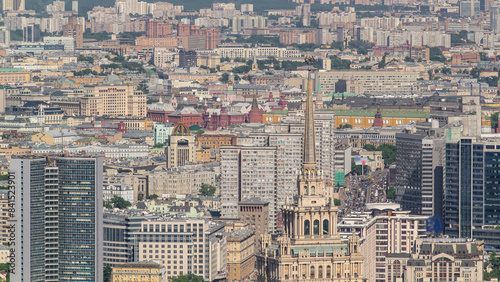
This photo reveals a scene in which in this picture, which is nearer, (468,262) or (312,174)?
(312,174)

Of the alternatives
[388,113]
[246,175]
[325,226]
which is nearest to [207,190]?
[246,175]

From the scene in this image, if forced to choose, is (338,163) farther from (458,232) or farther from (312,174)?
(312,174)

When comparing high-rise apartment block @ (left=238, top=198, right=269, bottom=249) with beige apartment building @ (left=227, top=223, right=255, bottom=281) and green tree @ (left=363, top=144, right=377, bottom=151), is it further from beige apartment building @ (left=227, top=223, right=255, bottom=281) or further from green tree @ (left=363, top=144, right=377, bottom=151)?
green tree @ (left=363, top=144, right=377, bottom=151)

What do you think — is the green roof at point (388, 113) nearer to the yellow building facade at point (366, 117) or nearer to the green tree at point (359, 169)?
the yellow building facade at point (366, 117)

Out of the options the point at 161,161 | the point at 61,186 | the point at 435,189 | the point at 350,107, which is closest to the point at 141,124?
the point at 350,107

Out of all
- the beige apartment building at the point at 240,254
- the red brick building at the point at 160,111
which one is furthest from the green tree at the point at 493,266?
the red brick building at the point at 160,111

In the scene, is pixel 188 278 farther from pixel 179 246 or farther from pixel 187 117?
pixel 187 117
